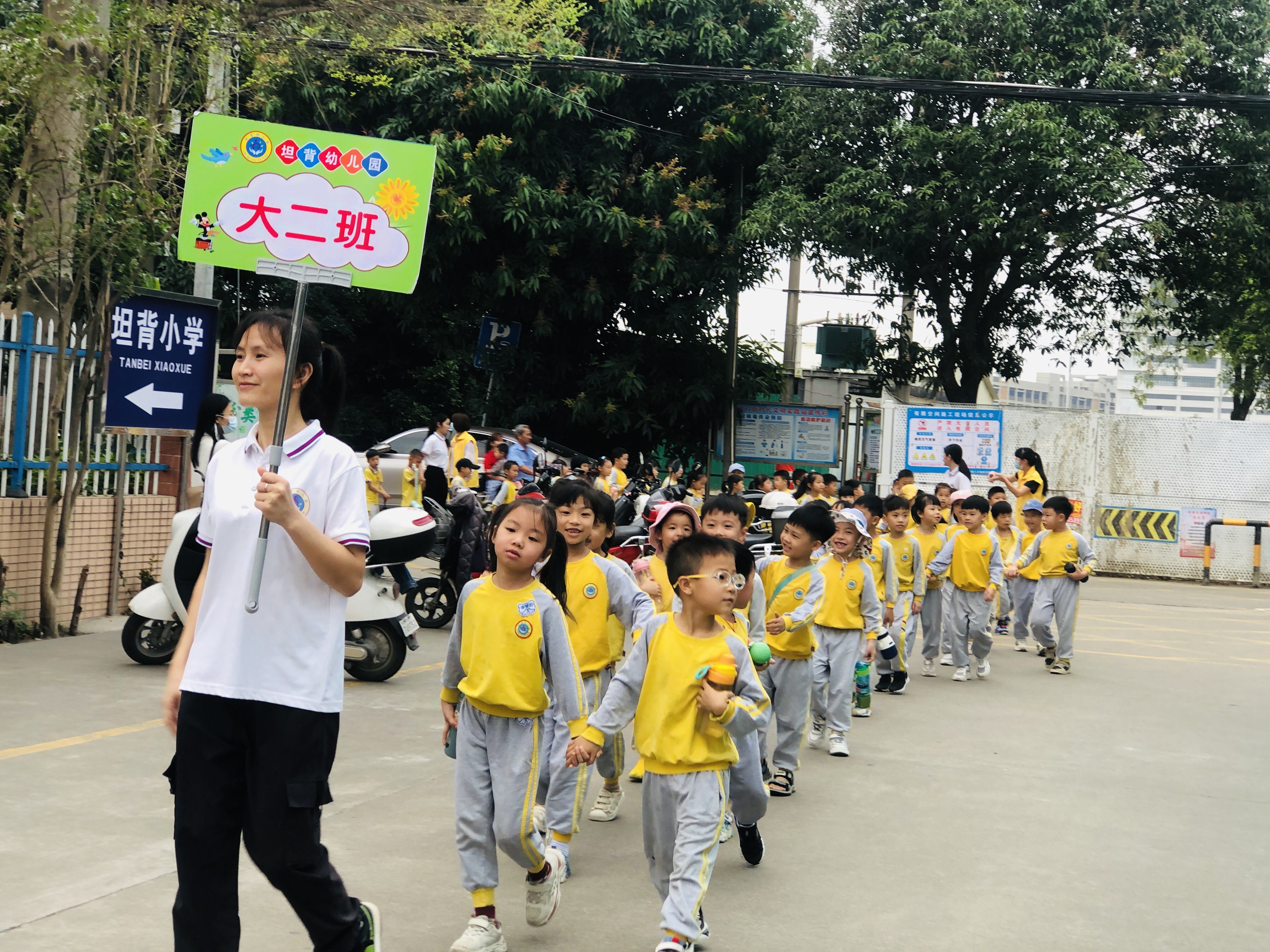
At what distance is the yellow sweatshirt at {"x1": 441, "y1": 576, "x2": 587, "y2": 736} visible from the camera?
429 centimetres

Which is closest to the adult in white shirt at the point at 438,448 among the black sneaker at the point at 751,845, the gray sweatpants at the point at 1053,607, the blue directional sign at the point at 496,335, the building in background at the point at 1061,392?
the blue directional sign at the point at 496,335

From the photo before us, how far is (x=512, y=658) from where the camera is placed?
4320 mm

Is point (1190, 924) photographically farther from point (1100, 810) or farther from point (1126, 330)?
point (1126, 330)

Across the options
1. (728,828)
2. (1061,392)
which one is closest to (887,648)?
(728,828)

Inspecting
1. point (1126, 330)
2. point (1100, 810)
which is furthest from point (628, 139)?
point (1100, 810)

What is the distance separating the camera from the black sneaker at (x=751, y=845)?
5.12m

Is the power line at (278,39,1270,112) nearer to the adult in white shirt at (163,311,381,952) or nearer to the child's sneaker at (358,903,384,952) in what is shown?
the adult in white shirt at (163,311,381,952)

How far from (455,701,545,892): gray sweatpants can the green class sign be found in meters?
5.25

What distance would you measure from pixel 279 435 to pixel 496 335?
60.8ft

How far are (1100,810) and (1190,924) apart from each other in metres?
1.63

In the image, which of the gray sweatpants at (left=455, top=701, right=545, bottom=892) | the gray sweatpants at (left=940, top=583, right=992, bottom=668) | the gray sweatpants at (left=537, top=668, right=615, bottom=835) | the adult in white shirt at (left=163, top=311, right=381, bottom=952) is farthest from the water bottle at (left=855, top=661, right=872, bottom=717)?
the adult in white shirt at (left=163, top=311, right=381, bottom=952)

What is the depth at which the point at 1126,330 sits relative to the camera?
2291 cm

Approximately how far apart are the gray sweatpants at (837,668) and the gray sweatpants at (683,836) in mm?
3162

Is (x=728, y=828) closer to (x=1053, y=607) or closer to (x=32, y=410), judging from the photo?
(x=32, y=410)
